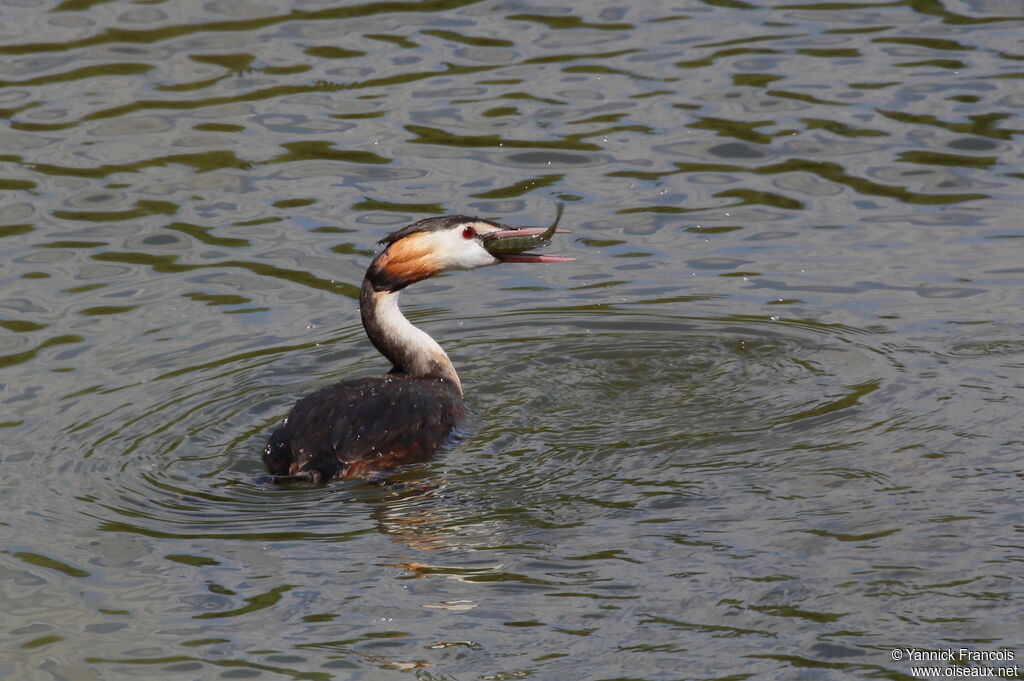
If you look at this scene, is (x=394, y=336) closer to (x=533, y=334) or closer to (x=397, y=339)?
(x=397, y=339)

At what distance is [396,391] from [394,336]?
2.95 ft

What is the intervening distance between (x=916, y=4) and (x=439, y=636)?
32.2ft

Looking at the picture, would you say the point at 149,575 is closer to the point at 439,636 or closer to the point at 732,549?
the point at 439,636

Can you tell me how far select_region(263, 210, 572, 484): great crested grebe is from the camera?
24.8 ft

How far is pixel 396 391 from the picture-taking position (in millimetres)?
8070

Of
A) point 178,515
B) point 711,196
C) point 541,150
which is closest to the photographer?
point 178,515

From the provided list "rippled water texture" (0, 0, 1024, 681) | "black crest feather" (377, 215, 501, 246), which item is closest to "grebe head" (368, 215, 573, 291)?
"black crest feather" (377, 215, 501, 246)

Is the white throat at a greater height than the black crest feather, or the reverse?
the black crest feather

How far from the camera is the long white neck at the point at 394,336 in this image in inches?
350

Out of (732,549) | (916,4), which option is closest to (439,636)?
(732,549)

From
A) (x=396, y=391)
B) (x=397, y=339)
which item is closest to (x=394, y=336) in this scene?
(x=397, y=339)

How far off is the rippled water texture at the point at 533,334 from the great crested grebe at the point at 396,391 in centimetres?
18

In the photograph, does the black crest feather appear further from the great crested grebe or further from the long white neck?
the long white neck

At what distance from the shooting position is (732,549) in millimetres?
6426
